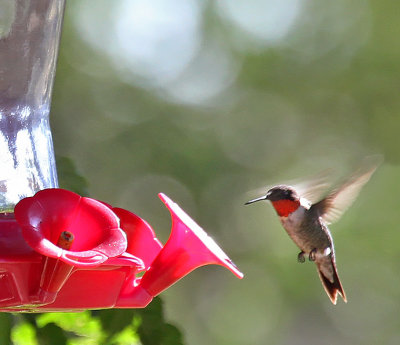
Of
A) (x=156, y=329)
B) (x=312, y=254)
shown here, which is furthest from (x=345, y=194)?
(x=156, y=329)

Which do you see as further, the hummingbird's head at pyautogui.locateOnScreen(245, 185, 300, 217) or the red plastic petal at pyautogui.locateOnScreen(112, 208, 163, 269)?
the hummingbird's head at pyautogui.locateOnScreen(245, 185, 300, 217)

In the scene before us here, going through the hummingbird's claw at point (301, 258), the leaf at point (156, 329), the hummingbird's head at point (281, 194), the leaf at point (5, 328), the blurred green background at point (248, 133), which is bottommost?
the blurred green background at point (248, 133)

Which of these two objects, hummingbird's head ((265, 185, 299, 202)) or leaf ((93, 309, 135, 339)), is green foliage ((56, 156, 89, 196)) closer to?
leaf ((93, 309, 135, 339))

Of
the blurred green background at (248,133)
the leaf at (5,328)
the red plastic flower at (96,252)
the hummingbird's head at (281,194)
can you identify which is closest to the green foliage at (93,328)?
the leaf at (5,328)

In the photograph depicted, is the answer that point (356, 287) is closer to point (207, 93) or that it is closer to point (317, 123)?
point (317, 123)

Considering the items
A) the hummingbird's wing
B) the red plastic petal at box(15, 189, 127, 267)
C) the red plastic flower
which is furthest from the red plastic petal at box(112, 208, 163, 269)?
the hummingbird's wing

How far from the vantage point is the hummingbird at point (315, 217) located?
3971 mm

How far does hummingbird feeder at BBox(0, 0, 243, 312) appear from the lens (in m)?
2.16

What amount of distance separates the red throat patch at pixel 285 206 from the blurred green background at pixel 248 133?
16.0 feet

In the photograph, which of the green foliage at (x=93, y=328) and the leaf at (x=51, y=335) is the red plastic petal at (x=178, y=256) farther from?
the leaf at (x=51, y=335)

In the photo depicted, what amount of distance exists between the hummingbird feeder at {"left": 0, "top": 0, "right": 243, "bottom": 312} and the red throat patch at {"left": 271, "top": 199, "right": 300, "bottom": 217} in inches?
51.4

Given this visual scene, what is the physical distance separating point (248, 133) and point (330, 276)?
22.2 feet

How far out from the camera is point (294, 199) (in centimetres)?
400

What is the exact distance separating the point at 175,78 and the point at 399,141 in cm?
310
